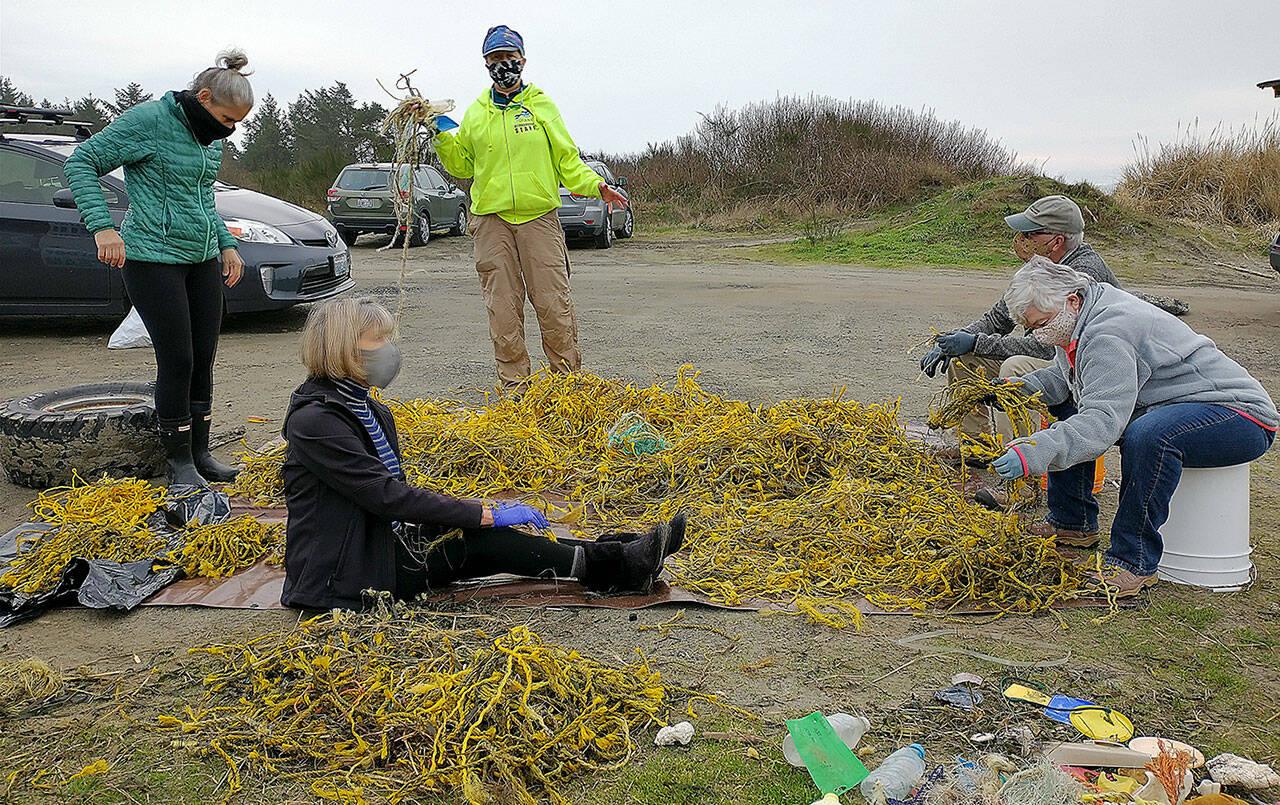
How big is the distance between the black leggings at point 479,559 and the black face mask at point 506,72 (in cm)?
323

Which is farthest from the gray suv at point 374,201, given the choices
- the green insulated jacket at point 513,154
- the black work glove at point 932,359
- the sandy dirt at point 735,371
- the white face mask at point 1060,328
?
the white face mask at point 1060,328

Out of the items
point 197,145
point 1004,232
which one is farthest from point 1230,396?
point 1004,232

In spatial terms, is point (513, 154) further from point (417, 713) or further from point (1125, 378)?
point (417, 713)

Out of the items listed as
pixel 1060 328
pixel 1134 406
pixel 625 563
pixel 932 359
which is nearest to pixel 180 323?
pixel 625 563

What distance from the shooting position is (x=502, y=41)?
5434mm

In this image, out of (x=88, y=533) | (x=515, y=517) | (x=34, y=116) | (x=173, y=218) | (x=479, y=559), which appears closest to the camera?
(x=515, y=517)

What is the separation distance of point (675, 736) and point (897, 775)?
58 cm

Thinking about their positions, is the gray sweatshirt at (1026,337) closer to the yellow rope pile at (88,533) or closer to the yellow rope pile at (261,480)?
the yellow rope pile at (261,480)

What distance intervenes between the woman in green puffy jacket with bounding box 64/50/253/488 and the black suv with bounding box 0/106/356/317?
3669mm

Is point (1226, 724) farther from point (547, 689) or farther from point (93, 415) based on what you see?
point (93, 415)

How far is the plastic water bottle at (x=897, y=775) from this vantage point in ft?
7.49

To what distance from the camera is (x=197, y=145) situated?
168 inches

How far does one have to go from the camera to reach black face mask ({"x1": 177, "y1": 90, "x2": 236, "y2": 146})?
4133 millimetres

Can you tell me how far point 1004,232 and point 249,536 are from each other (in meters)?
15.5
